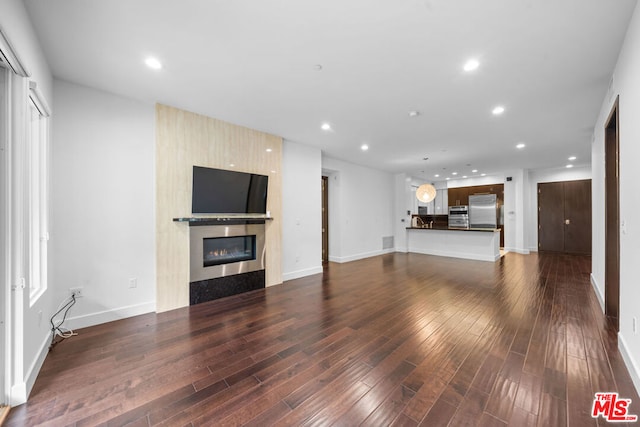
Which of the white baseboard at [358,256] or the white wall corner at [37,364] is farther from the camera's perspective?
the white baseboard at [358,256]

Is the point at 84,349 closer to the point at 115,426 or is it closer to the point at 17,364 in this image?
the point at 17,364

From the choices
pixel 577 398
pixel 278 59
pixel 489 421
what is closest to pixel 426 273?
pixel 577 398

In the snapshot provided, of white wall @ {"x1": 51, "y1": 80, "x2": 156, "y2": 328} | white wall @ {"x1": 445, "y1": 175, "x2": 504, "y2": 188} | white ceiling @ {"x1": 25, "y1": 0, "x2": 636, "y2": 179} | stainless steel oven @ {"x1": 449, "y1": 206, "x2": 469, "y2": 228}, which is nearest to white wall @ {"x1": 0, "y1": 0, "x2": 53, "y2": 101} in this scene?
white ceiling @ {"x1": 25, "y1": 0, "x2": 636, "y2": 179}

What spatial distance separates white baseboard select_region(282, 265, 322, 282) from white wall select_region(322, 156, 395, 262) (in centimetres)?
138

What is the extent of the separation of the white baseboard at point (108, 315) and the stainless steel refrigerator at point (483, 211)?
33.5 feet

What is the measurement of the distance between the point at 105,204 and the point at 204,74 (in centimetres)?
191

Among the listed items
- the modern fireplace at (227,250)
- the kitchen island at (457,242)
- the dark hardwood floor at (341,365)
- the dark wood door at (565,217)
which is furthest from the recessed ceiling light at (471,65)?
the dark wood door at (565,217)

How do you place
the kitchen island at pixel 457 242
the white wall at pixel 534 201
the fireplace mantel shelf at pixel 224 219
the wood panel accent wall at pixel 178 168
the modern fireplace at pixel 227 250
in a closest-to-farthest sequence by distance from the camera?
the wood panel accent wall at pixel 178 168
the fireplace mantel shelf at pixel 224 219
the modern fireplace at pixel 227 250
the kitchen island at pixel 457 242
the white wall at pixel 534 201

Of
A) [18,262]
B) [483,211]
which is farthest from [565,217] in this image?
[18,262]

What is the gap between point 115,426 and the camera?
156cm

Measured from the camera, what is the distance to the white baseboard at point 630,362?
1829 mm

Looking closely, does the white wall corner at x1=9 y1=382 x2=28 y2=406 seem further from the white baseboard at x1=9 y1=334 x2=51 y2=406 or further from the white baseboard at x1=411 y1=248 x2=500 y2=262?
the white baseboard at x1=411 y1=248 x2=500 y2=262

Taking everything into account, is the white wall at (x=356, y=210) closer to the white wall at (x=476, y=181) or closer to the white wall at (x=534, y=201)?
the white wall at (x=476, y=181)

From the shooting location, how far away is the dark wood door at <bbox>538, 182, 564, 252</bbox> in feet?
26.7
